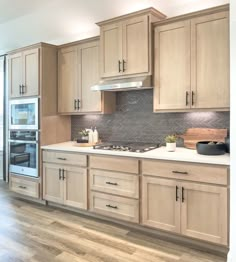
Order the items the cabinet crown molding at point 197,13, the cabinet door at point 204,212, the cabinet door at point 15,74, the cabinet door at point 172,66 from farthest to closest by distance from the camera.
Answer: the cabinet door at point 15,74 < the cabinet door at point 172,66 < the cabinet crown molding at point 197,13 < the cabinet door at point 204,212

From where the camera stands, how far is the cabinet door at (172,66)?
2.79m

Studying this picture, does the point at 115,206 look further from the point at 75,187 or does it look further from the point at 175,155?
the point at 175,155

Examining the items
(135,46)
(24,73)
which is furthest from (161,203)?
(24,73)

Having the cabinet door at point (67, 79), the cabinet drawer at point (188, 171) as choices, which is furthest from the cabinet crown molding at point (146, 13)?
the cabinet drawer at point (188, 171)

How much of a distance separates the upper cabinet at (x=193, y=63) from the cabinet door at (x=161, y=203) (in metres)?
0.88

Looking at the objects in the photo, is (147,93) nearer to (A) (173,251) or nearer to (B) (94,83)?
(B) (94,83)

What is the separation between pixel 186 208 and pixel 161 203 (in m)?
0.27

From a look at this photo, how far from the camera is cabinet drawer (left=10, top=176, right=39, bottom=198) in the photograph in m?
3.75

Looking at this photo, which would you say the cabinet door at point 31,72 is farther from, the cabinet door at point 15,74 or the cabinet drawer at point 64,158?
the cabinet drawer at point 64,158

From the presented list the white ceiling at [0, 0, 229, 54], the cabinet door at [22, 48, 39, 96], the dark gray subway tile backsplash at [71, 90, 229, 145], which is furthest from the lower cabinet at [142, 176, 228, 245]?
the cabinet door at [22, 48, 39, 96]

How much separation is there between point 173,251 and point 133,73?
2.01 m

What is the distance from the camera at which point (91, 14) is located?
3561mm

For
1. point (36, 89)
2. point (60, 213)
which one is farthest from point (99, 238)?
point (36, 89)

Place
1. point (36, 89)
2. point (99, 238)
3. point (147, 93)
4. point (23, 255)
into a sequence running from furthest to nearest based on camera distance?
point (36, 89) → point (147, 93) → point (99, 238) → point (23, 255)
